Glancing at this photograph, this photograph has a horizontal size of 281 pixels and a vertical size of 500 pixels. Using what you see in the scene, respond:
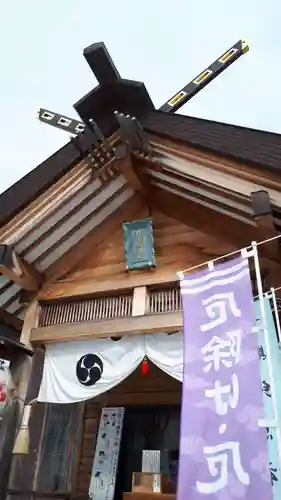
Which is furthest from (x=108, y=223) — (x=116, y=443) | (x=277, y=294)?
(x=116, y=443)

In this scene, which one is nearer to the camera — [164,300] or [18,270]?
[164,300]

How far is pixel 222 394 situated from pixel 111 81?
477 centimetres

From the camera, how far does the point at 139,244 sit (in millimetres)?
6387

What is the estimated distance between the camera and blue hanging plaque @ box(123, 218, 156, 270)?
244 inches

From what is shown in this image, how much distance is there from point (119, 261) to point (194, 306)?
2.47 m

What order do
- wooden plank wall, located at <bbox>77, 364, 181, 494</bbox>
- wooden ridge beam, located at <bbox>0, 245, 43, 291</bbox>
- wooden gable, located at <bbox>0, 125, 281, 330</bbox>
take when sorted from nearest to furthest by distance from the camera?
wooden gable, located at <bbox>0, 125, 281, 330</bbox> → wooden ridge beam, located at <bbox>0, 245, 43, 291</bbox> → wooden plank wall, located at <bbox>77, 364, 181, 494</bbox>

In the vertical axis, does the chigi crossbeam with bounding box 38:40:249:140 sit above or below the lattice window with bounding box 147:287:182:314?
above

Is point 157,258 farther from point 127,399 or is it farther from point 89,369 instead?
point 127,399

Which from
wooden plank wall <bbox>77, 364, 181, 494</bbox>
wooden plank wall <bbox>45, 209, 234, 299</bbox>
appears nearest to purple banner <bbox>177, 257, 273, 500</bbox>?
wooden plank wall <bbox>45, 209, 234, 299</bbox>

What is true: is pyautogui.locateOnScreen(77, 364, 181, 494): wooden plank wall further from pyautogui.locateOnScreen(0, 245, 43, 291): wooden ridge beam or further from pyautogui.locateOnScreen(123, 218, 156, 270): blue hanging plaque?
pyautogui.locateOnScreen(0, 245, 43, 291): wooden ridge beam

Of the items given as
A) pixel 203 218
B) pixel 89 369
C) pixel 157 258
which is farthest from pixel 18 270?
pixel 203 218

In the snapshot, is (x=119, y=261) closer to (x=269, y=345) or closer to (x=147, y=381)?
(x=147, y=381)

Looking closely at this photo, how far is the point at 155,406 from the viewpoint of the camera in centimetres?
765

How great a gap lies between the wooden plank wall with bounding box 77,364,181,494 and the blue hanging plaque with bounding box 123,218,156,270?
2353 mm
